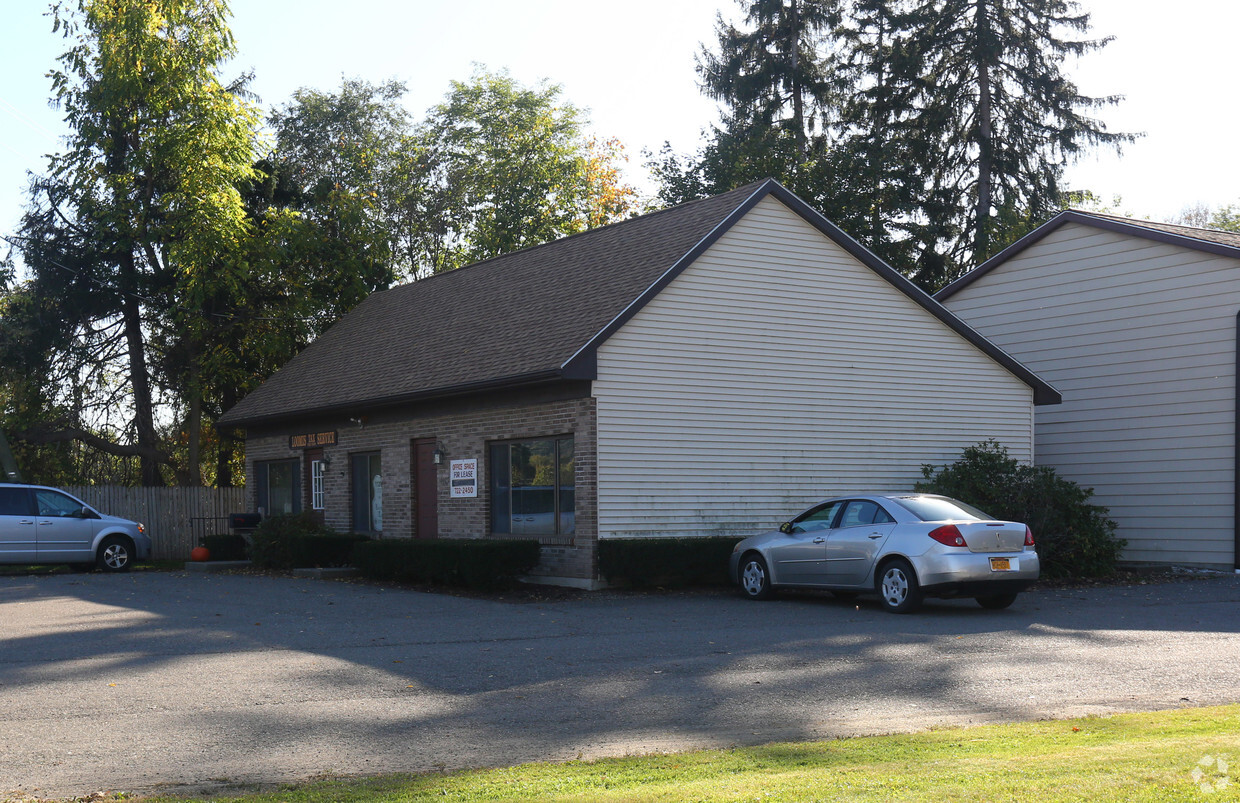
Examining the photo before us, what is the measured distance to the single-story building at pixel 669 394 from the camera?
18.7m

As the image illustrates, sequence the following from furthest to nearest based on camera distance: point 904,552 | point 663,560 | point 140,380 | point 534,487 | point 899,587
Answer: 1. point 140,380
2. point 534,487
3. point 663,560
4. point 899,587
5. point 904,552

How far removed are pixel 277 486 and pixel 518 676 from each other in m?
19.0

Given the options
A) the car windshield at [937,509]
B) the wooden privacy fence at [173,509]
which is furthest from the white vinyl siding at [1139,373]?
the wooden privacy fence at [173,509]

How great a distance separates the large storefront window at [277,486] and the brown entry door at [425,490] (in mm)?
5377

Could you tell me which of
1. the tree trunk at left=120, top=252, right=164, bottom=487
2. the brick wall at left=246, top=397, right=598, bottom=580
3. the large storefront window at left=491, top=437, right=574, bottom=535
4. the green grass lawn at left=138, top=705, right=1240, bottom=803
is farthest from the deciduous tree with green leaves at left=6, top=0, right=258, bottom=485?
the green grass lawn at left=138, top=705, right=1240, bottom=803

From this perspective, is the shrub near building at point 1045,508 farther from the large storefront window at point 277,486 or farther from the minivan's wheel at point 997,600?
the large storefront window at point 277,486

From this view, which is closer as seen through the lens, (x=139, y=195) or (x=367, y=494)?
(x=367, y=494)

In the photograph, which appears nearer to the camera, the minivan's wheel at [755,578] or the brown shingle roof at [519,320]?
the minivan's wheel at [755,578]

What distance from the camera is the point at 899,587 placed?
14.9 meters

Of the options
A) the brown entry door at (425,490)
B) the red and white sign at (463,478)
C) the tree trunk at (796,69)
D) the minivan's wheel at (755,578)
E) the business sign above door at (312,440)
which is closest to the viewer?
the minivan's wheel at (755,578)

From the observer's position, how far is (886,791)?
580 centimetres

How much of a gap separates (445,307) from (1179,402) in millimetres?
→ 14614

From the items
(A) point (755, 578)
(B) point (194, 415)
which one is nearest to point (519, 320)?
(A) point (755, 578)

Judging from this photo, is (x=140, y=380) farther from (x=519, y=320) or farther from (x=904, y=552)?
(x=904, y=552)
